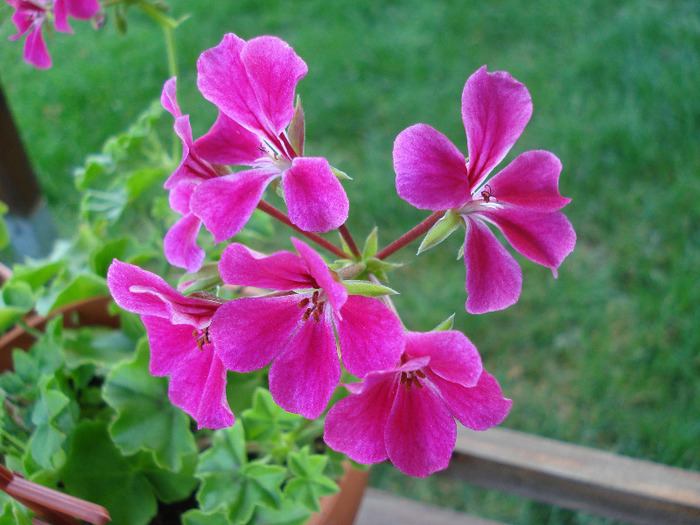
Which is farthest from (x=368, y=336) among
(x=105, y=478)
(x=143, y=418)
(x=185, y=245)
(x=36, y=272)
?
(x=36, y=272)

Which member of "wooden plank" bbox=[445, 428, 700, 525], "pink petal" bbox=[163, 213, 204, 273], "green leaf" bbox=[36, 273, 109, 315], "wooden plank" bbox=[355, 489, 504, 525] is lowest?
"wooden plank" bbox=[355, 489, 504, 525]

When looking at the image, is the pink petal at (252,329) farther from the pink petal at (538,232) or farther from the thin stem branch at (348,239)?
the pink petal at (538,232)

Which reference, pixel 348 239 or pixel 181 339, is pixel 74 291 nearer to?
pixel 181 339

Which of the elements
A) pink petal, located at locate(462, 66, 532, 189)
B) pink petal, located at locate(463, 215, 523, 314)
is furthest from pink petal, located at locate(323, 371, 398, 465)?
pink petal, located at locate(462, 66, 532, 189)

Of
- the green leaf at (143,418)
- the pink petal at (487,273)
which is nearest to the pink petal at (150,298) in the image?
the pink petal at (487,273)

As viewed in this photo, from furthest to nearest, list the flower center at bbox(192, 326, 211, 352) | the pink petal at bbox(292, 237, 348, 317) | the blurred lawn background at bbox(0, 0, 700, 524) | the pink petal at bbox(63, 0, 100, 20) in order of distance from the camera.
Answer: the blurred lawn background at bbox(0, 0, 700, 524), the pink petal at bbox(63, 0, 100, 20), the flower center at bbox(192, 326, 211, 352), the pink petal at bbox(292, 237, 348, 317)

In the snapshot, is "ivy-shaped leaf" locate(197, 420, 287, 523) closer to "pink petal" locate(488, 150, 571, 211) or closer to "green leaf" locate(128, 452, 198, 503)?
"green leaf" locate(128, 452, 198, 503)
